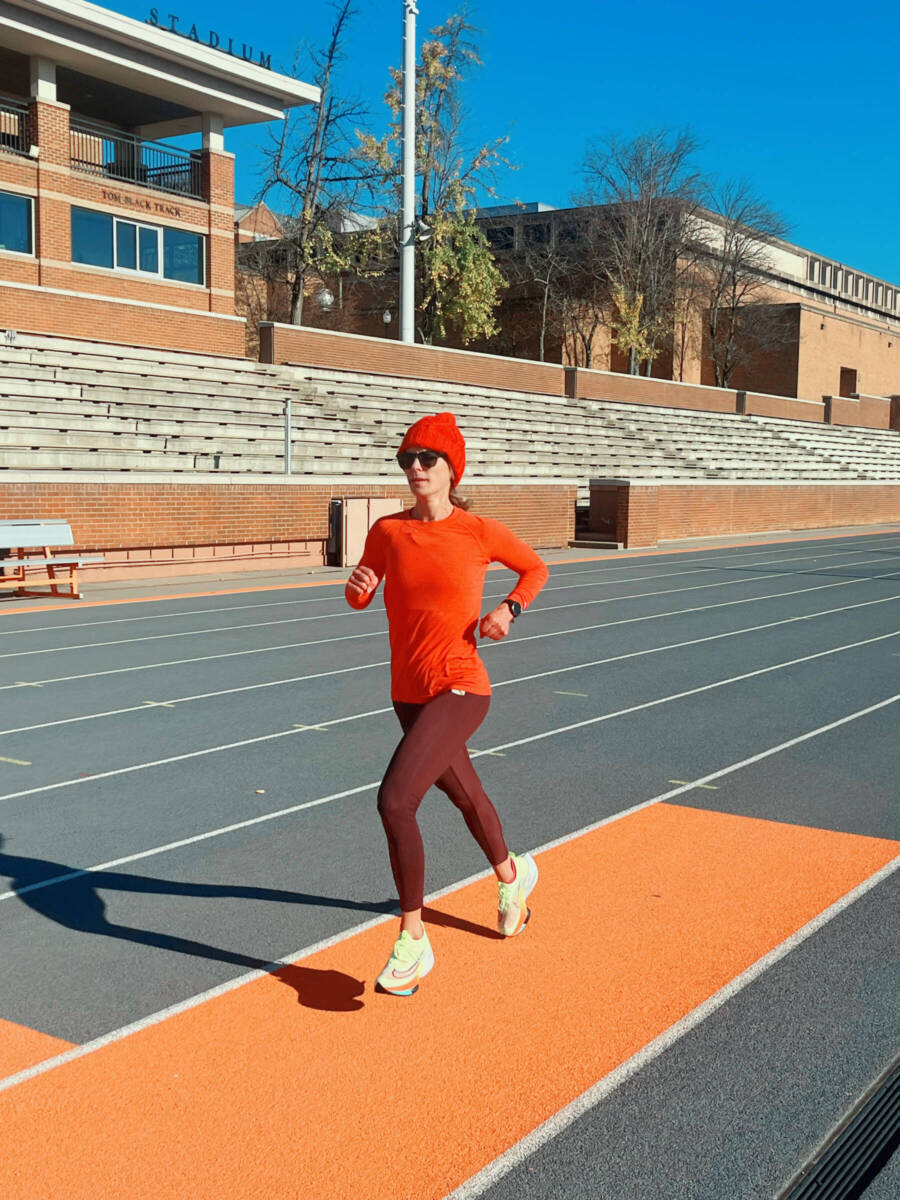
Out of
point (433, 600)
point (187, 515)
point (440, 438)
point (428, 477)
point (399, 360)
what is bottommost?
point (187, 515)

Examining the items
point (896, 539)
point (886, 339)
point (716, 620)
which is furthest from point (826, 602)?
point (886, 339)

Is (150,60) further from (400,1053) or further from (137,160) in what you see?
(400,1053)

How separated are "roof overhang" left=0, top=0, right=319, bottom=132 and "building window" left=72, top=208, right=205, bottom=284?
344 cm

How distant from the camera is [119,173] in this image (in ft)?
103

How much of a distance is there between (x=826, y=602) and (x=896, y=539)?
898 inches

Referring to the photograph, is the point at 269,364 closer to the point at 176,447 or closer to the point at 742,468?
the point at 176,447

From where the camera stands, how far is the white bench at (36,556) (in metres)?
17.2

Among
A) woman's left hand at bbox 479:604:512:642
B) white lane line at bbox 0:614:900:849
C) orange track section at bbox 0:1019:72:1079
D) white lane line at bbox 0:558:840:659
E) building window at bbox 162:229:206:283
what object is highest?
building window at bbox 162:229:206:283

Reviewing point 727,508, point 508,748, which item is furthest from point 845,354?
point 508,748

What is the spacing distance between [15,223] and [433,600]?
89.6 ft

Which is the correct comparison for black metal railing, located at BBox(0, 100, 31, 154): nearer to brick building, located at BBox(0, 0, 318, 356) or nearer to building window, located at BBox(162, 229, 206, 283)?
brick building, located at BBox(0, 0, 318, 356)

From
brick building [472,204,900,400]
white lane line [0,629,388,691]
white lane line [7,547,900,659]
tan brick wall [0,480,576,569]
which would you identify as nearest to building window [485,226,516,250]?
brick building [472,204,900,400]

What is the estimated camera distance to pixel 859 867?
19.2 ft

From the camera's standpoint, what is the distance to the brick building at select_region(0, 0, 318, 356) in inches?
1099
